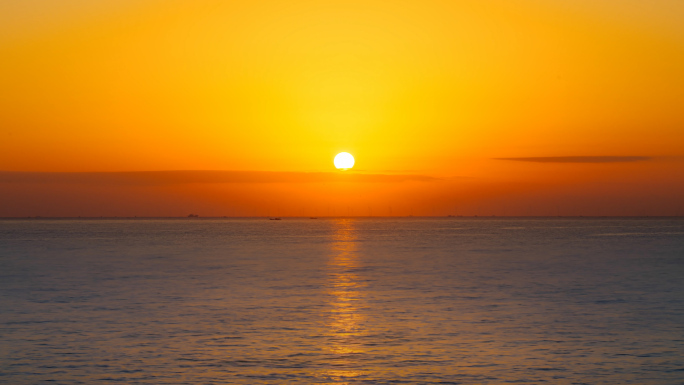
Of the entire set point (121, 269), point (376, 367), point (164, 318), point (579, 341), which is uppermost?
point (121, 269)

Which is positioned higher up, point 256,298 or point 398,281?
point 398,281

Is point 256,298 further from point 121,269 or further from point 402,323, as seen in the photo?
point 121,269

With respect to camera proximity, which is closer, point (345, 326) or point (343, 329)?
point (343, 329)

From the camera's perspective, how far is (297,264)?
8381 cm

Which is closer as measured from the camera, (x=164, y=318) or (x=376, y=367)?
(x=376, y=367)

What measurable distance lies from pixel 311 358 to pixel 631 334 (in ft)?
48.0

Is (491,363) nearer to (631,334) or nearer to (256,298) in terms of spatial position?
(631,334)

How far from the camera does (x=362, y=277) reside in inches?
2562

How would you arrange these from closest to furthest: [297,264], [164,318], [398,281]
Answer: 1. [164,318]
2. [398,281]
3. [297,264]

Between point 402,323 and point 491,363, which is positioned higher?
point 402,323

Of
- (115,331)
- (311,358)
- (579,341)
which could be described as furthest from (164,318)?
(579,341)

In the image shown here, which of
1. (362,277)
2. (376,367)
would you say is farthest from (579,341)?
(362,277)

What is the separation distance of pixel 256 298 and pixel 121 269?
34537mm

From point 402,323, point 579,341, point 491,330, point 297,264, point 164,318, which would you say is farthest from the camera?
point 297,264
